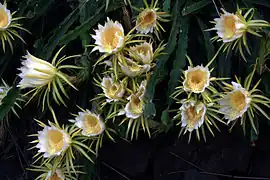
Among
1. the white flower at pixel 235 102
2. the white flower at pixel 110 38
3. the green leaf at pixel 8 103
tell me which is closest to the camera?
the white flower at pixel 235 102

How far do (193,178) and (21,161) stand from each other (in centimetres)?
71

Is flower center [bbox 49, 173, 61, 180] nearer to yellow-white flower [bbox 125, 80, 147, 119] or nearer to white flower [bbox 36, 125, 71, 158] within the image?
white flower [bbox 36, 125, 71, 158]

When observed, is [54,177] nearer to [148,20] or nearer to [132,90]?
[132,90]

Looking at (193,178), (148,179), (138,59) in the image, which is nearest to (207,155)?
(193,178)

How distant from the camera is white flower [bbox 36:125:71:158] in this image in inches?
52.0

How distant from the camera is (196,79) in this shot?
4.18 ft

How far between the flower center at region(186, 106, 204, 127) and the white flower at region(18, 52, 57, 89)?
1.31 ft

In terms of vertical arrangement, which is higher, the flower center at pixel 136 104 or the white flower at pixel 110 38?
the white flower at pixel 110 38

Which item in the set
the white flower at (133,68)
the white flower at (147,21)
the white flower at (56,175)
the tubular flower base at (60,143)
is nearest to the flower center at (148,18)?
the white flower at (147,21)

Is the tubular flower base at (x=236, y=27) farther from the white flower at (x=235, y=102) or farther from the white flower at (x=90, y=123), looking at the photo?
the white flower at (x=90, y=123)

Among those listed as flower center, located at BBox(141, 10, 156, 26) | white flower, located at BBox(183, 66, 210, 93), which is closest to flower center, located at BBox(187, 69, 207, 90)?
white flower, located at BBox(183, 66, 210, 93)

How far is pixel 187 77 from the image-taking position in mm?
1274

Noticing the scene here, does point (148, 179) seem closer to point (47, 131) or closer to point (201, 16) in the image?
point (47, 131)

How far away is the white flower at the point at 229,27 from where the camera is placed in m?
1.24
